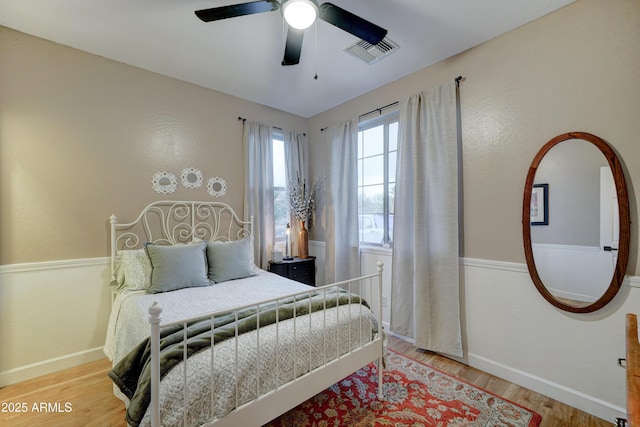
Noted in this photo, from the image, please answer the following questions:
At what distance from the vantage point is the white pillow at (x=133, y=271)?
2332 mm

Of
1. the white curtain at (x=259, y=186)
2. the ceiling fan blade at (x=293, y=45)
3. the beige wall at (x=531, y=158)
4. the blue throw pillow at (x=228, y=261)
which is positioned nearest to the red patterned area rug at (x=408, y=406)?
the beige wall at (x=531, y=158)

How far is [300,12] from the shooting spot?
62.5 inches

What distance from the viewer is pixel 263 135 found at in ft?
11.8

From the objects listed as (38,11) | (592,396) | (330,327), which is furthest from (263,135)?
(592,396)

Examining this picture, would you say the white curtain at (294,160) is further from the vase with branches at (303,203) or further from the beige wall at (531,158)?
the beige wall at (531,158)

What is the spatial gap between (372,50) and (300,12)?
1.09m

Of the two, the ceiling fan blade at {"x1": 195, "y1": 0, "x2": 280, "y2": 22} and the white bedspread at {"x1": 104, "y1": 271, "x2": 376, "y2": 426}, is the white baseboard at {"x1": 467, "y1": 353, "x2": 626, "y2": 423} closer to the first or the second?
the white bedspread at {"x1": 104, "y1": 271, "x2": 376, "y2": 426}

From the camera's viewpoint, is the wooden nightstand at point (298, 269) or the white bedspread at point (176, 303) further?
the wooden nightstand at point (298, 269)

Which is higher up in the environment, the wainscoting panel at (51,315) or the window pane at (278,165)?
the window pane at (278,165)

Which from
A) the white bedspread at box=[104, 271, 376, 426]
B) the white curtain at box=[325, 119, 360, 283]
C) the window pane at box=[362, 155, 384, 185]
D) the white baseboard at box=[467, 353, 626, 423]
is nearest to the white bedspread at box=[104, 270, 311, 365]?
the white bedspread at box=[104, 271, 376, 426]

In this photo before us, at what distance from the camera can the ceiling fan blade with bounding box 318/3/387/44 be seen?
1.58 metres

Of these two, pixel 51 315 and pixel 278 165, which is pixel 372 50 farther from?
pixel 51 315

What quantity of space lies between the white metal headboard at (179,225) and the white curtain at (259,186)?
166mm

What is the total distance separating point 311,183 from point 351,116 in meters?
1.14
